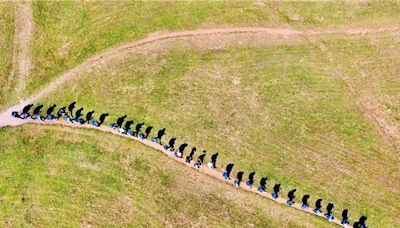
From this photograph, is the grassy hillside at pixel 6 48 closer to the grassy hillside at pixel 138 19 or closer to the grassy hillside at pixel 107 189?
the grassy hillside at pixel 138 19

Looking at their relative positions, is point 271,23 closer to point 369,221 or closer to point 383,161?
point 383,161

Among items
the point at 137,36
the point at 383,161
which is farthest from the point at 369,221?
the point at 137,36

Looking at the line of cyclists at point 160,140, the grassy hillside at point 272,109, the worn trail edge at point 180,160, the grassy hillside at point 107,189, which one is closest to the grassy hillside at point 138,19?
the grassy hillside at point 272,109

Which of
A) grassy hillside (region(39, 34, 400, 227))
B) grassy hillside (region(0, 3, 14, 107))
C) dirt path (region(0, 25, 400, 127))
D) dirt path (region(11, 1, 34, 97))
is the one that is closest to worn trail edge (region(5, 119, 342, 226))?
grassy hillside (region(39, 34, 400, 227))

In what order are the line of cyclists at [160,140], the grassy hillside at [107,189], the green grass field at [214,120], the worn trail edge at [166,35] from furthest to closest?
the worn trail edge at [166,35]
the grassy hillside at [107,189]
the green grass field at [214,120]
the line of cyclists at [160,140]

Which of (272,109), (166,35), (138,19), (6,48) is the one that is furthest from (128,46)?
(272,109)

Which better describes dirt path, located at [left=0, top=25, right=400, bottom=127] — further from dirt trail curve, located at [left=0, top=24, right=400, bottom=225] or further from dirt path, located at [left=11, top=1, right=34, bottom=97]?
dirt path, located at [left=11, top=1, right=34, bottom=97]
